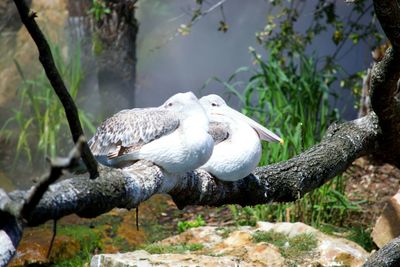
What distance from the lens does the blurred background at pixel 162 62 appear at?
5.84 meters

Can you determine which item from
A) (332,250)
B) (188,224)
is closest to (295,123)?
(188,224)

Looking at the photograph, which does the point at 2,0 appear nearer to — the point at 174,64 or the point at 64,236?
the point at 174,64

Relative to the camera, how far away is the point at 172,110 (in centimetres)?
269

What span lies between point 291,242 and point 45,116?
10.8 ft

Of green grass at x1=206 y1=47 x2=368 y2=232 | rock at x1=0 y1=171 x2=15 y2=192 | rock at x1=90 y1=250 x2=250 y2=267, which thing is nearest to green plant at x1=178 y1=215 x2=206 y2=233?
green grass at x1=206 y1=47 x2=368 y2=232

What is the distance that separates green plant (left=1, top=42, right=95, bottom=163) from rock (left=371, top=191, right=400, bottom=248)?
9.86ft

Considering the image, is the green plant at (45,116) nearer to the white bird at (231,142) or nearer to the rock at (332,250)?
the rock at (332,250)

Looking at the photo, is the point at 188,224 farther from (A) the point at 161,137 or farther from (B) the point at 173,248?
(A) the point at 161,137

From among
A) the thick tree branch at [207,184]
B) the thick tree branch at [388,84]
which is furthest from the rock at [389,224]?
the thick tree branch at [207,184]

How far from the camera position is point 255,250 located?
3809 mm

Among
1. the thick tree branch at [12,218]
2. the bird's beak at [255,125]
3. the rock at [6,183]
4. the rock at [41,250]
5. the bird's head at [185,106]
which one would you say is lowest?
the rock at [41,250]

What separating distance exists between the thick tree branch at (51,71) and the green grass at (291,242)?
2206 millimetres

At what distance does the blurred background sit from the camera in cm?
584

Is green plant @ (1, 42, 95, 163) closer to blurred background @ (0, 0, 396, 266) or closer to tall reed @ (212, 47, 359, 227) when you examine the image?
blurred background @ (0, 0, 396, 266)
